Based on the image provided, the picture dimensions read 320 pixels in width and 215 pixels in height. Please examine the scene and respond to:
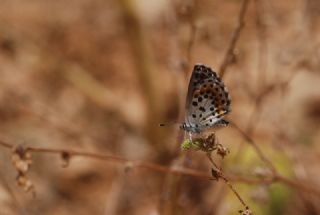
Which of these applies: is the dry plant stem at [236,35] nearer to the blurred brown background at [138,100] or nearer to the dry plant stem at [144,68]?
the blurred brown background at [138,100]

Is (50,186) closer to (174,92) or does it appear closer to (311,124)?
(174,92)

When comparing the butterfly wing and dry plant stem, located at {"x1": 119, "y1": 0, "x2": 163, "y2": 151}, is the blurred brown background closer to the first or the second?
dry plant stem, located at {"x1": 119, "y1": 0, "x2": 163, "y2": 151}

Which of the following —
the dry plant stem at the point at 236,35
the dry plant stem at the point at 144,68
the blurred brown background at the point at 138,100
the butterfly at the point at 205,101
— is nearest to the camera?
the butterfly at the point at 205,101

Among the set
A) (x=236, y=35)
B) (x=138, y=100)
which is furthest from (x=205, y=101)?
(x=138, y=100)

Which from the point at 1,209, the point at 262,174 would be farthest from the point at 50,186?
the point at 262,174

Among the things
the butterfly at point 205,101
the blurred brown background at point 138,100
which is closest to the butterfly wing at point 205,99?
the butterfly at point 205,101

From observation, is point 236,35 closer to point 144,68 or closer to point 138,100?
point 144,68

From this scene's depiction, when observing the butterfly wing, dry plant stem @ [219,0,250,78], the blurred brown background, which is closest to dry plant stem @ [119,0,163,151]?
the blurred brown background
